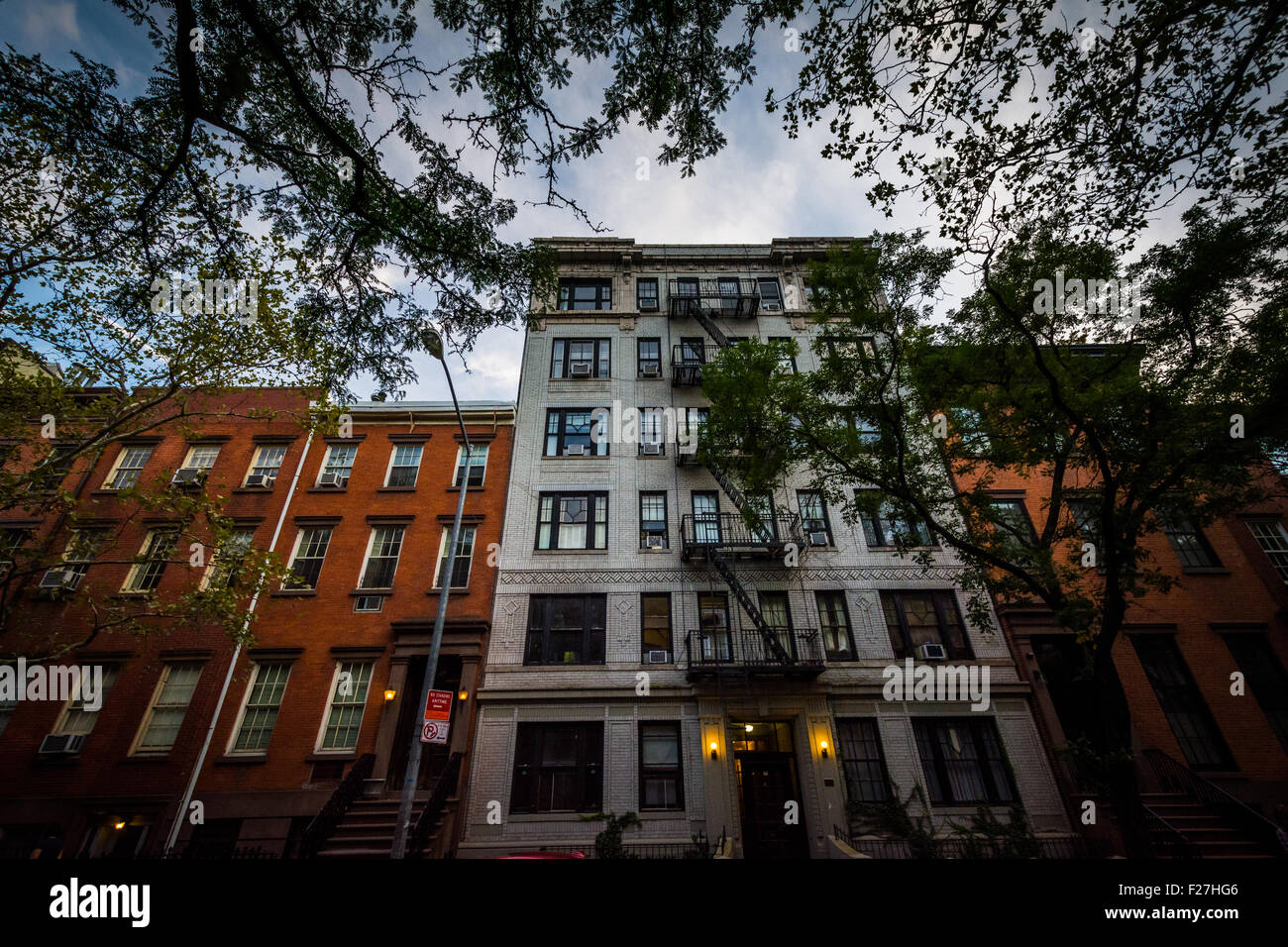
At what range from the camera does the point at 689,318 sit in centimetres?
2250

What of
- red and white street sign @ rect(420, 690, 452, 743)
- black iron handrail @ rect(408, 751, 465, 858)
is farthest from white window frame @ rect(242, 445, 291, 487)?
red and white street sign @ rect(420, 690, 452, 743)

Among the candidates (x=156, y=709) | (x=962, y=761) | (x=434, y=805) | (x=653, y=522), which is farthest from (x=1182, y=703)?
(x=156, y=709)

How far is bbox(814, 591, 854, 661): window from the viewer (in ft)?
53.1

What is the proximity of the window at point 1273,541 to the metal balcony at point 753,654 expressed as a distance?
603 inches

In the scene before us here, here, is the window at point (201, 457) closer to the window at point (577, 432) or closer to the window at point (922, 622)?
the window at point (577, 432)

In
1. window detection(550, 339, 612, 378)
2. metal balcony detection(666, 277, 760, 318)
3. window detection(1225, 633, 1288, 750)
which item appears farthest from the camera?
metal balcony detection(666, 277, 760, 318)

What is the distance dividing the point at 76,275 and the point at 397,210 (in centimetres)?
745

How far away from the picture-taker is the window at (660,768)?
14.2 metres

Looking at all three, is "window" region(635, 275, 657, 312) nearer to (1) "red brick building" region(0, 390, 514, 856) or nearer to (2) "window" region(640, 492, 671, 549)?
(1) "red brick building" region(0, 390, 514, 856)

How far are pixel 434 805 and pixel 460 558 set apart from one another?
7.01m

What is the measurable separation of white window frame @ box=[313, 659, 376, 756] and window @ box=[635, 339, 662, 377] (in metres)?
14.0

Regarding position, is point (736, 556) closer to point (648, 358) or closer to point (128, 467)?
point (648, 358)
